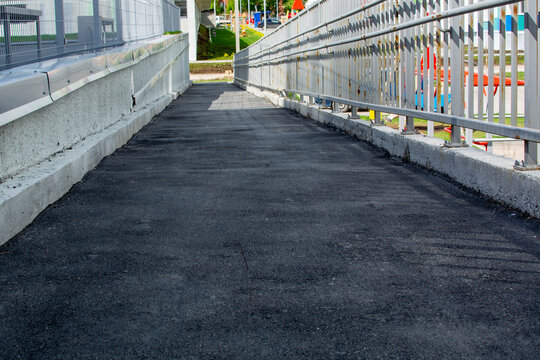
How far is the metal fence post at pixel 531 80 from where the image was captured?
15.5ft

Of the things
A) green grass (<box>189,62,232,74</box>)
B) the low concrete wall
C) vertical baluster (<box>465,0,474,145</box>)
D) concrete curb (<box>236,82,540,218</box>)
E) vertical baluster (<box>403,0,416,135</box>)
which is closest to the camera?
concrete curb (<box>236,82,540,218</box>)

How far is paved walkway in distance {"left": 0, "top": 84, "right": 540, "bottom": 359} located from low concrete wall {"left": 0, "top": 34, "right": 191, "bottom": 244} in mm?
185

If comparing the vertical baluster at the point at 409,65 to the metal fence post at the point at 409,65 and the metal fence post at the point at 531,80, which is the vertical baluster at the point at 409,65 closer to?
the metal fence post at the point at 409,65

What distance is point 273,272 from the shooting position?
143 inches

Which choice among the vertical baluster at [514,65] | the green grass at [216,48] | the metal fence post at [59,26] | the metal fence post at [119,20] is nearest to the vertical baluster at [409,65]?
the vertical baluster at [514,65]

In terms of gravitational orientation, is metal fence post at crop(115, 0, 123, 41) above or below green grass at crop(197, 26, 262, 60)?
below

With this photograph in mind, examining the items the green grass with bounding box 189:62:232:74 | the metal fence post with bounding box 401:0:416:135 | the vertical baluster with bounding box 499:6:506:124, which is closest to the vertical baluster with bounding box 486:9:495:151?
the vertical baluster with bounding box 499:6:506:124

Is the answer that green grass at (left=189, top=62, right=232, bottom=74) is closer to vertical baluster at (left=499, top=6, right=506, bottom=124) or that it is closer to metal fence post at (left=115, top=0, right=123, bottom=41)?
metal fence post at (left=115, top=0, right=123, bottom=41)

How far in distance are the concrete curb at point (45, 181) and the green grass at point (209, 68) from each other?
1860 inches

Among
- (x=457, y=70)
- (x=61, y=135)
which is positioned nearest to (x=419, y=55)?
(x=457, y=70)

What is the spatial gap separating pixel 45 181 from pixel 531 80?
353 cm

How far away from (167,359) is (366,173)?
442 cm

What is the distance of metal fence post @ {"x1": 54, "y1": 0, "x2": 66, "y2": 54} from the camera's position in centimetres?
745

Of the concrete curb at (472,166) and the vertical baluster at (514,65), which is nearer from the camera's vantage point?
the concrete curb at (472,166)
